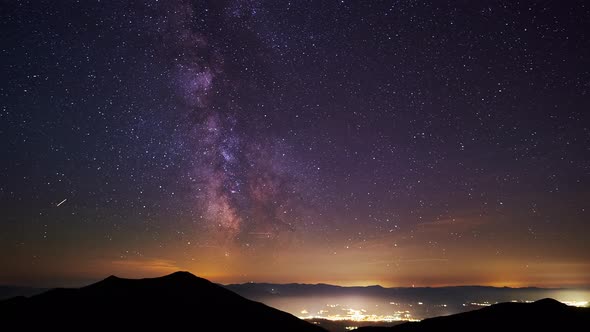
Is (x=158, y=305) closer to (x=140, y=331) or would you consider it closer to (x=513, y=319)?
(x=140, y=331)

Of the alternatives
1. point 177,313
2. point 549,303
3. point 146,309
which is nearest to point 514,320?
point 549,303

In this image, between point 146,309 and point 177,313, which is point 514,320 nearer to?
point 177,313

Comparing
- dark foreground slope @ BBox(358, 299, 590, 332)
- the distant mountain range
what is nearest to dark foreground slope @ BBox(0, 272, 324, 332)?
the distant mountain range

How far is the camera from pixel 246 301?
28.2 meters

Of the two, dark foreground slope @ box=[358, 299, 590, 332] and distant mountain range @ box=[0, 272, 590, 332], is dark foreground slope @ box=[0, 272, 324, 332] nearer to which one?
distant mountain range @ box=[0, 272, 590, 332]

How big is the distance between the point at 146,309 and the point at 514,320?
2257 cm

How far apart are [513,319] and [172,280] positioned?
2312 centimetres

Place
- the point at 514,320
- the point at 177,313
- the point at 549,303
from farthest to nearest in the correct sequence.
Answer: the point at 549,303 < the point at 514,320 < the point at 177,313

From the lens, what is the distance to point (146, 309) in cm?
2308

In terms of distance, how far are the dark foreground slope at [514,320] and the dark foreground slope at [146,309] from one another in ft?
25.5

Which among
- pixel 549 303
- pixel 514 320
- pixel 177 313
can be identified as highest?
pixel 549 303

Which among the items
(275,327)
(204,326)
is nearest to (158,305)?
(204,326)

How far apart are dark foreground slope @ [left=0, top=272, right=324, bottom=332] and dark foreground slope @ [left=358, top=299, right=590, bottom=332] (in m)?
7.79

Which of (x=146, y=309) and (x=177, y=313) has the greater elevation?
(x=146, y=309)
